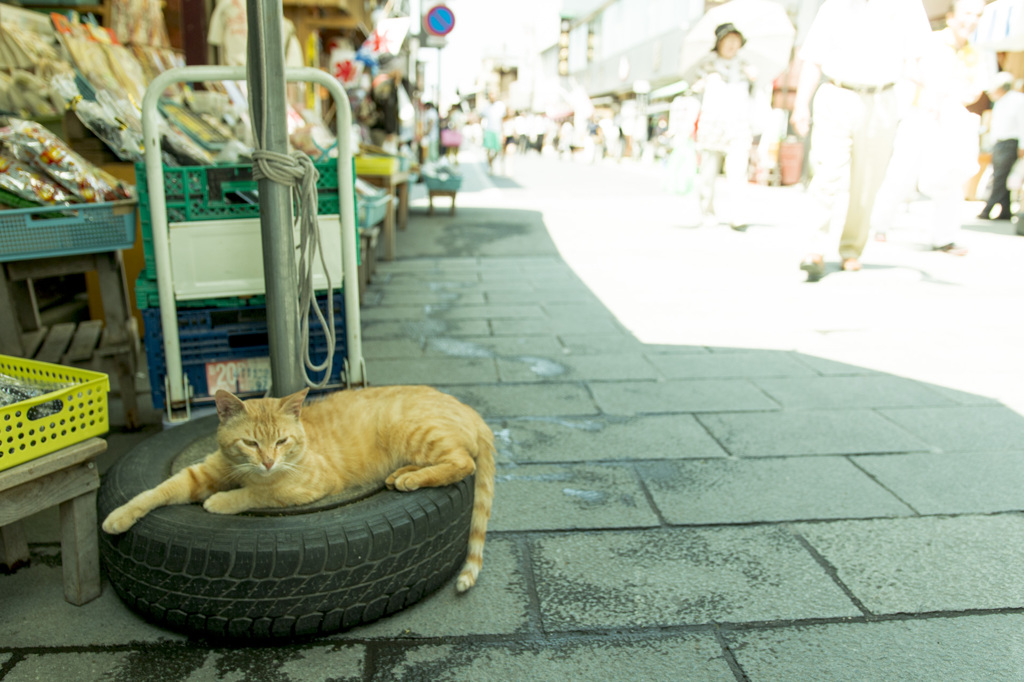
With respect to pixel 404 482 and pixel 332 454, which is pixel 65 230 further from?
pixel 404 482

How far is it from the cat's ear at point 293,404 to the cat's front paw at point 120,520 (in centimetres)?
48

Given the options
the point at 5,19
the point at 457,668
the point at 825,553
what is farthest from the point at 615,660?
the point at 5,19

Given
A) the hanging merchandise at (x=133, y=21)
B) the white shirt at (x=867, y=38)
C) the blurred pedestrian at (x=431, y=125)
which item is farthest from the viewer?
the blurred pedestrian at (x=431, y=125)

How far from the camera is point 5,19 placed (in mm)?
4699

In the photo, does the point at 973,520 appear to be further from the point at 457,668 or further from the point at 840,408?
the point at 457,668

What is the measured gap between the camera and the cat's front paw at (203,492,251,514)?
6.46 ft

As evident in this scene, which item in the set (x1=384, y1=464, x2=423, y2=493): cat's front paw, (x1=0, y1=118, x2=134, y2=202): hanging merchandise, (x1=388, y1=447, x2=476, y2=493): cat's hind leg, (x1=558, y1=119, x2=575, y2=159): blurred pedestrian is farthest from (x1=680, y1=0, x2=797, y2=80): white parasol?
(x1=558, y1=119, x2=575, y2=159): blurred pedestrian

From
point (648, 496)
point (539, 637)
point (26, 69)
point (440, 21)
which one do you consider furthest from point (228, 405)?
point (440, 21)

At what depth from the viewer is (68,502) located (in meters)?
2.01

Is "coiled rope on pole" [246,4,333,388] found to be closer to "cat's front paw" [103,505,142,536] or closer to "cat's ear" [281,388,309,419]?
"cat's ear" [281,388,309,419]

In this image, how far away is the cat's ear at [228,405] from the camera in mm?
1996

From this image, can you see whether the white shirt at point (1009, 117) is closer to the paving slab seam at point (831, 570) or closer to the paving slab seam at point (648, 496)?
the paving slab seam at point (648, 496)

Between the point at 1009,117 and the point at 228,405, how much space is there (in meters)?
12.2

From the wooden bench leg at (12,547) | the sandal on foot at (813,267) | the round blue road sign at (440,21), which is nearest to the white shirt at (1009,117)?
the sandal on foot at (813,267)
